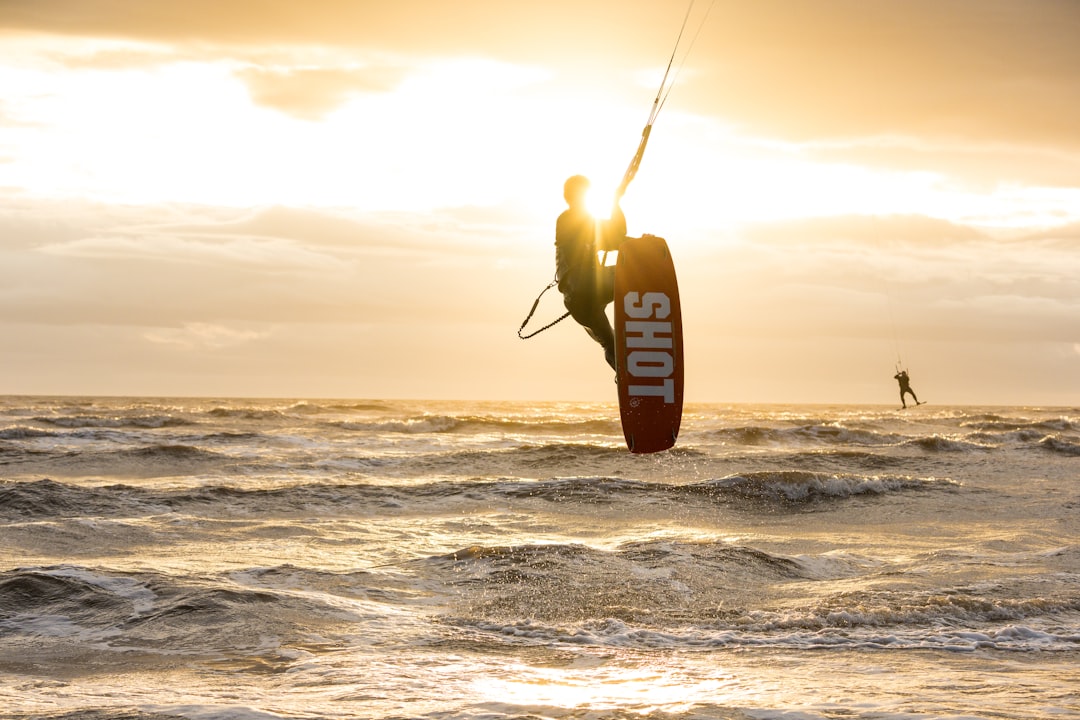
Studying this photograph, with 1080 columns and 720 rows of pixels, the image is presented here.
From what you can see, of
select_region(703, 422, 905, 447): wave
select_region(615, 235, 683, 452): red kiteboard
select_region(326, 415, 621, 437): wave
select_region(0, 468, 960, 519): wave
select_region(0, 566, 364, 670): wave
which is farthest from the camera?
select_region(326, 415, 621, 437): wave

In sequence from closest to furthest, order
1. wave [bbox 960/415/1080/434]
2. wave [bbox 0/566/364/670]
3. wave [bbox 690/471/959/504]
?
wave [bbox 0/566/364/670], wave [bbox 690/471/959/504], wave [bbox 960/415/1080/434]

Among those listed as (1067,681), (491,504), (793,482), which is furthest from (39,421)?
(1067,681)

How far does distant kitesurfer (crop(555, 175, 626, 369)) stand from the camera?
11033 millimetres

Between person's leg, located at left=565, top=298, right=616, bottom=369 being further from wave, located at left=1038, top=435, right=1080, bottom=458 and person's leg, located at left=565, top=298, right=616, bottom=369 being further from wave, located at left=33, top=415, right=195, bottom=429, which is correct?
wave, located at left=33, top=415, right=195, bottom=429

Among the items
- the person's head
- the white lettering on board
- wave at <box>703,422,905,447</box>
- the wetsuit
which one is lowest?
wave at <box>703,422,905,447</box>

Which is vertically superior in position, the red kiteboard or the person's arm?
the person's arm

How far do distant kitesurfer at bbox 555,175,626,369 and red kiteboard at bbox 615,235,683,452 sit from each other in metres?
0.21

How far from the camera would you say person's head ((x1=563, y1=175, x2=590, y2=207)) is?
11.1 meters

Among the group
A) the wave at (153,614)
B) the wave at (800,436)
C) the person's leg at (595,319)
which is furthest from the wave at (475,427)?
the person's leg at (595,319)

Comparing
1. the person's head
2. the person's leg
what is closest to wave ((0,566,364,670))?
the person's leg

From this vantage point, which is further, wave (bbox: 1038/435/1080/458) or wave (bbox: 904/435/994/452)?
wave (bbox: 904/435/994/452)

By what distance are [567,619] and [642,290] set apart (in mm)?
4006

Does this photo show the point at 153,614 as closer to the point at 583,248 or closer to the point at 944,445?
the point at 583,248

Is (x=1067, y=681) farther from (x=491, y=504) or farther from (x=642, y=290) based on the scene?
(x=491, y=504)
